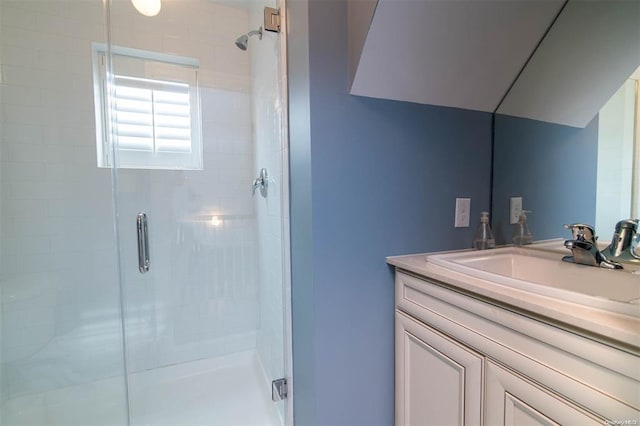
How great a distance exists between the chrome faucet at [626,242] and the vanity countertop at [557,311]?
0.31 ft

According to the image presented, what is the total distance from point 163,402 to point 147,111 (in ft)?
5.60

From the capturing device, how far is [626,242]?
77 cm

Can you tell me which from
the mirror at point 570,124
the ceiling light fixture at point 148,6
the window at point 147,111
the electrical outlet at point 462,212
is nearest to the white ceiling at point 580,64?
the mirror at point 570,124

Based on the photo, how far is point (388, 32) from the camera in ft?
2.90

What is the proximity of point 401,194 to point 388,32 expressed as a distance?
1.82ft

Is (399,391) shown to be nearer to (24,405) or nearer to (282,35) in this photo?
(282,35)

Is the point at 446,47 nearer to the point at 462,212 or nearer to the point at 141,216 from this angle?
the point at 462,212

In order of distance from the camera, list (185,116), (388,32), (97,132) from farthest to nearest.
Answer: (185,116), (97,132), (388,32)

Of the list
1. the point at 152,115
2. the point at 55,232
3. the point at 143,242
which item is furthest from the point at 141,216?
the point at 152,115

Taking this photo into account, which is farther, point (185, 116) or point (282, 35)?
point (185, 116)

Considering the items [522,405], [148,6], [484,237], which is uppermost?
[148,6]

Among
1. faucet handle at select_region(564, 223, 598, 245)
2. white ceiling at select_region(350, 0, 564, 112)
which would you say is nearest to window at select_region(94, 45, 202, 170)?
Answer: white ceiling at select_region(350, 0, 564, 112)

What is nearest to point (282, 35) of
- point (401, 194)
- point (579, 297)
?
point (401, 194)

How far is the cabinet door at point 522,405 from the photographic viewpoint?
1.73 feet
